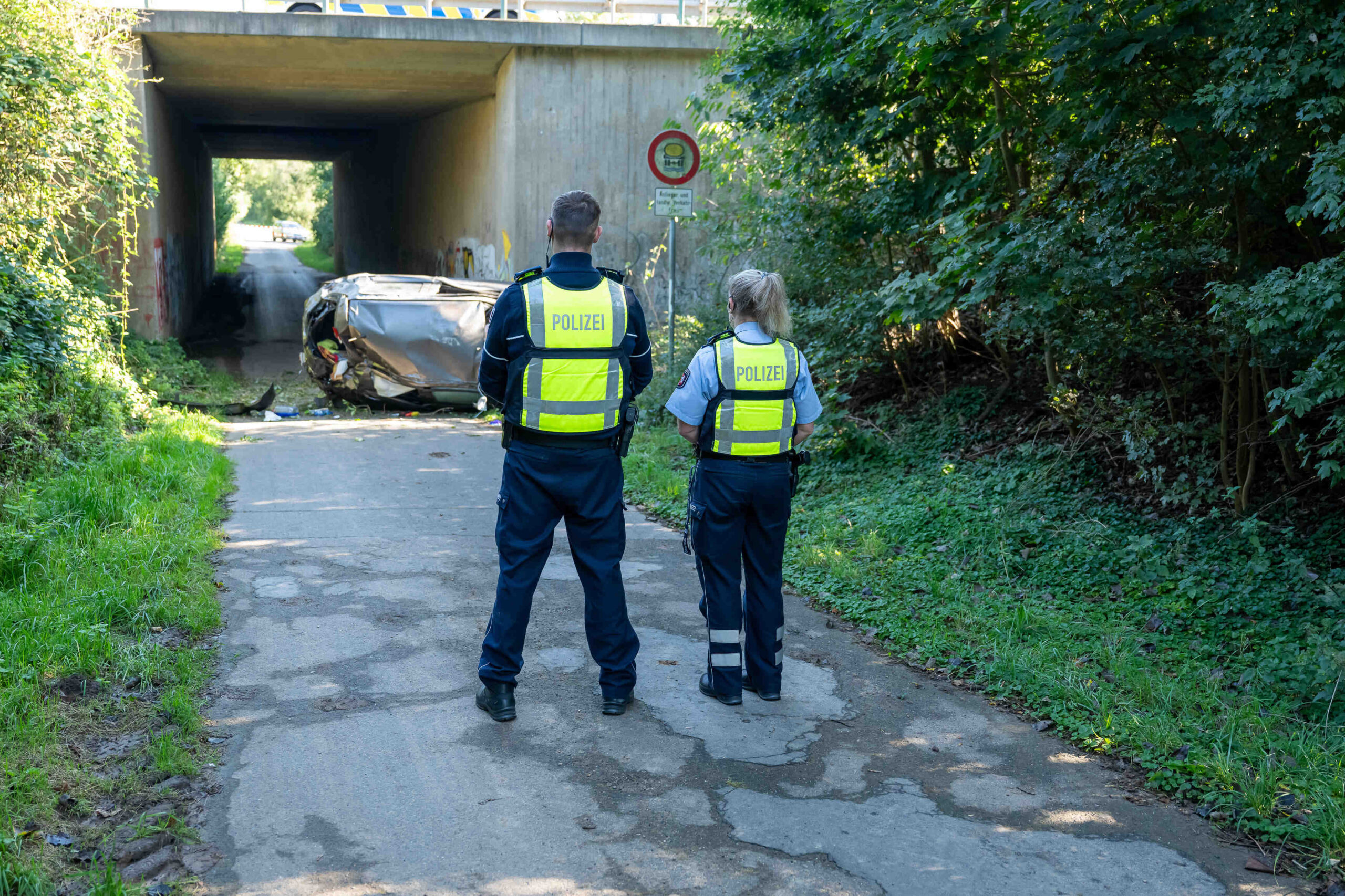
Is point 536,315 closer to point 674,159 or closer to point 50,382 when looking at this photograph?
point 50,382

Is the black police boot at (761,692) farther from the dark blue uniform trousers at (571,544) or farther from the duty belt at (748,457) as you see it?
the duty belt at (748,457)

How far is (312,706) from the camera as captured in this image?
14.4 ft

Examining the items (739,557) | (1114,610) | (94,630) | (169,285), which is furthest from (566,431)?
(169,285)

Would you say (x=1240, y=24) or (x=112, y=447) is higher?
(x=1240, y=24)

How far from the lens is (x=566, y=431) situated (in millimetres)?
4277

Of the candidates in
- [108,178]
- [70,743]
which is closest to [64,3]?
[108,178]

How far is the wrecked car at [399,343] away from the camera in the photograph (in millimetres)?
12820

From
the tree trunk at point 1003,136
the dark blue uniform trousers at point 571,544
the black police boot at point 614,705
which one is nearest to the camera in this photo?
the dark blue uniform trousers at point 571,544

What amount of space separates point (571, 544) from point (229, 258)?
48695 millimetres

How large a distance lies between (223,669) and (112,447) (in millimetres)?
4660

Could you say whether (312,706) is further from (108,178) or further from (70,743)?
(108,178)

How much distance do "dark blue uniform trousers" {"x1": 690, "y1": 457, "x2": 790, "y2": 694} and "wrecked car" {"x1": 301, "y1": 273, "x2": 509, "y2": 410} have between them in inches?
345

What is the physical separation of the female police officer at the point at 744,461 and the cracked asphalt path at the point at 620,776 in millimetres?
321

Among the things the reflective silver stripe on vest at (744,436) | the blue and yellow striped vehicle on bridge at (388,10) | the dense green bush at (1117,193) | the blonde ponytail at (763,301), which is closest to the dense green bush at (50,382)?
the reflective silver stripe on vest at (744,436)
